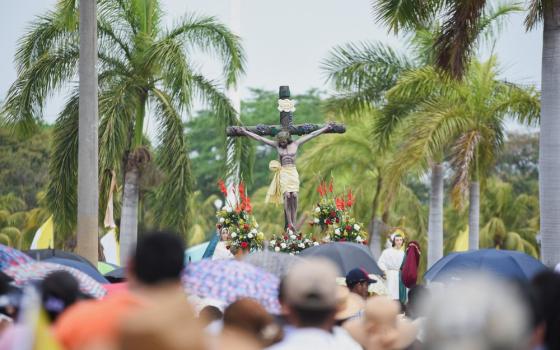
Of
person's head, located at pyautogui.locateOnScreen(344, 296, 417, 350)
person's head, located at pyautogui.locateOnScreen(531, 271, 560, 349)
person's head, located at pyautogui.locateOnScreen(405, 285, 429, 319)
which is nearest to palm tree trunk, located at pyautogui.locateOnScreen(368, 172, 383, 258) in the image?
person's head, located at pyautogui.locateOnScreen(405, 285, 429, 319)

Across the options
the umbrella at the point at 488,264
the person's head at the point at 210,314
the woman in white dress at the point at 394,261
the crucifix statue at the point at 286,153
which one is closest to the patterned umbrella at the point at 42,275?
the person's head at the point at 210,314

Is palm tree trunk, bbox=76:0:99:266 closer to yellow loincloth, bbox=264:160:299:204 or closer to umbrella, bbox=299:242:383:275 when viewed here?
yellow loincloth, bbox=264:160:299:204

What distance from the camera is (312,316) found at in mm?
6352

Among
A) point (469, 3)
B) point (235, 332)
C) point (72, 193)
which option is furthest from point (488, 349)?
point (72, 193)

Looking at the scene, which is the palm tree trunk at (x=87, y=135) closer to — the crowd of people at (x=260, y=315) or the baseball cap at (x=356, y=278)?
the baseball cap at (x=356, y=278)

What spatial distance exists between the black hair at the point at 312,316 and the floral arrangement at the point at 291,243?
14.3 metres

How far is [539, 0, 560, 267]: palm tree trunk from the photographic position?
61.1 feet

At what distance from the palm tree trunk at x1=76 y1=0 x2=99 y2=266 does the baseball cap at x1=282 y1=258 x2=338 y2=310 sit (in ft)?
44.0

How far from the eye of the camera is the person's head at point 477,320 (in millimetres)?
4617

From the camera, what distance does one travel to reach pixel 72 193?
2436cm

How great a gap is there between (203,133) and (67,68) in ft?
179

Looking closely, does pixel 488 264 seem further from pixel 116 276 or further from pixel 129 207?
pixel 129 207

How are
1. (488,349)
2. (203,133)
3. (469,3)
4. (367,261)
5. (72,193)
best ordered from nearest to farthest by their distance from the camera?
(488,349), (367,261), (469,3), (72,193), (203,133)

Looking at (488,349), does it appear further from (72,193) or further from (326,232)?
(72,193)
